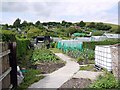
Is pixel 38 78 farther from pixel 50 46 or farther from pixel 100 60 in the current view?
pixel 50 46

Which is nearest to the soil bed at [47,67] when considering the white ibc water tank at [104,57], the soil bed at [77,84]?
the white ibc water tank at [104,57]

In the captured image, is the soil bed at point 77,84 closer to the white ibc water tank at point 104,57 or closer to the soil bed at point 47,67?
the white ibc water tank at point 104,57

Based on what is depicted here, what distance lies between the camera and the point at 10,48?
8.31m

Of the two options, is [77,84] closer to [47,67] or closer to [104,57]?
[104,57]

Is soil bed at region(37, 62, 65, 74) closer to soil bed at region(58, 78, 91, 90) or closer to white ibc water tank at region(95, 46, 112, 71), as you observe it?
white ibc water tank at region(95, 46, 112, 71)

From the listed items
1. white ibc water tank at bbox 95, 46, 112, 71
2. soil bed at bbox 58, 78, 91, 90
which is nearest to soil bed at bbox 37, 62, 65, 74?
white ibc water tank at bbox 95, 46, 112, 71

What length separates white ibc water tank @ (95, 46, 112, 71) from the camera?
42.3ft

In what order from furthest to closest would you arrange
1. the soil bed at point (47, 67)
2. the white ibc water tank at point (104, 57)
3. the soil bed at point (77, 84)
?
the soil bed at point (47, 67) → the white ibc water tank at point (104, 57) → the soil bed at point (77, 84)

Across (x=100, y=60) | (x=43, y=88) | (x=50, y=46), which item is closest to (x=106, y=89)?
(x=43, y=88)

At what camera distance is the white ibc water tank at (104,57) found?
12.9m

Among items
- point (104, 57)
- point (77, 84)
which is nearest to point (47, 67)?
point (104, 57)

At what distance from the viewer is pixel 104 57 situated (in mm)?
13617

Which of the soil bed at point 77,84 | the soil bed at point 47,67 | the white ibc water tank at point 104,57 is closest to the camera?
the soil bed at point 77,84

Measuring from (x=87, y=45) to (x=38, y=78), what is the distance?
22116 mm
